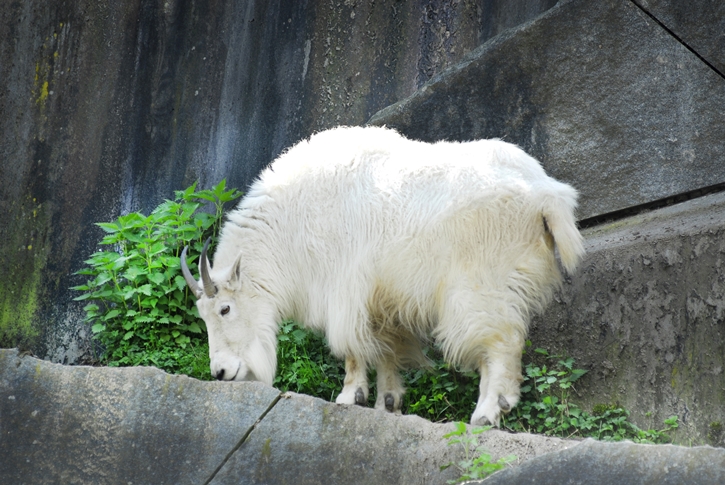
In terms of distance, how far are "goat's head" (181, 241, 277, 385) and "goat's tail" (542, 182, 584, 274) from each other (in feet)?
5.93

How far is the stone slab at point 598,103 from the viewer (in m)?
5.59

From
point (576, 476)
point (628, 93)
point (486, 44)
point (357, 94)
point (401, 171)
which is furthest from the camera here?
point (357, 94)

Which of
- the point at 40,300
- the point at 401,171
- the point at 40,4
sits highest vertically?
the point at 40,4

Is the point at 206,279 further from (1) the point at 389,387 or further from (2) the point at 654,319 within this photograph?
(2) the point at 654,319

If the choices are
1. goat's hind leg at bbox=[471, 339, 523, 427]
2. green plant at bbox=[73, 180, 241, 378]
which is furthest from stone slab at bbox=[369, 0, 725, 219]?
green plant at bbox=[73, 180, 241, 378]

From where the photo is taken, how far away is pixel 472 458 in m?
4.01

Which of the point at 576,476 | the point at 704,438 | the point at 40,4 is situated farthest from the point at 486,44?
the point at 40,4

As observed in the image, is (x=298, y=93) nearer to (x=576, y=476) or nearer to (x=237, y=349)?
(x=237, y=349)

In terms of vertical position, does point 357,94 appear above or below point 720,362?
above

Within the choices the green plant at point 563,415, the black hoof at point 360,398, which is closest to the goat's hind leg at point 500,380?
the green plant at point 563,415

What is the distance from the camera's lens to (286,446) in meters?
4.29

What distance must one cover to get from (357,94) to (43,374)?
3.50 meters

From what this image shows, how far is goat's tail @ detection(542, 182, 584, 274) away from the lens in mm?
4664

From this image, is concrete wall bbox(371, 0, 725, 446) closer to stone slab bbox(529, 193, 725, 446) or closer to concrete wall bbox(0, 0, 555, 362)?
stone slab bbox(529, 193, 725, 446)
